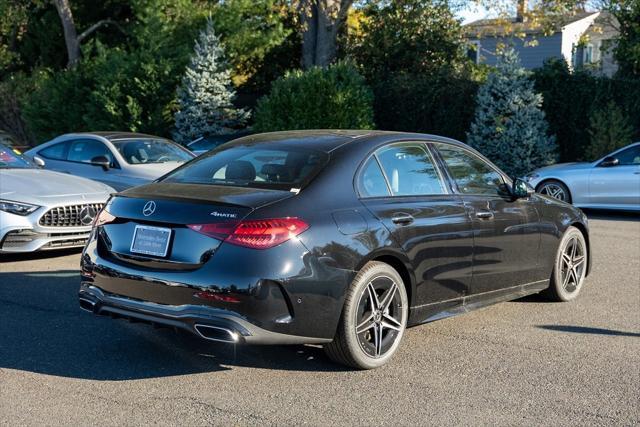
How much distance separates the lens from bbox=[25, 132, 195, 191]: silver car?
12.6 meters

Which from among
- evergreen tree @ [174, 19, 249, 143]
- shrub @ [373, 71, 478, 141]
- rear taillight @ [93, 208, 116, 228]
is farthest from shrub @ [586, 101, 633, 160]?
rear taillight @ [93, 208, 116, 228]

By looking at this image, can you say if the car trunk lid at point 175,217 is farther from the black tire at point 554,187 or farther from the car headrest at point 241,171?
the black tire at point 554,187

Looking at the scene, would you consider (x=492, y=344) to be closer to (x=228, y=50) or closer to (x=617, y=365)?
(x=617, y=365)

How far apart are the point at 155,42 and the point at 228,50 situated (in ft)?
7.66

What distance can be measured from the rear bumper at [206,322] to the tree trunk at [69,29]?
2634 centimetres

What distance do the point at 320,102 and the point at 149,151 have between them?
8.92 m

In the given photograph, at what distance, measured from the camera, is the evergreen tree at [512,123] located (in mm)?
20031

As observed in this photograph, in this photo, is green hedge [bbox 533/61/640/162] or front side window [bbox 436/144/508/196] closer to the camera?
front side window [bbox 436/144/508/196]

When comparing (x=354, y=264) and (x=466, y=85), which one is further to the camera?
(x=466, y=85)

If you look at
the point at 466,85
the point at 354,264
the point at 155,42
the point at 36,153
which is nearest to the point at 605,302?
the point at 354,264

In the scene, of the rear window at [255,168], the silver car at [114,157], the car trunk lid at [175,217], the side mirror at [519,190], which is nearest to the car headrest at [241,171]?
the rear window at [255,168]

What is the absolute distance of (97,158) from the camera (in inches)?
488

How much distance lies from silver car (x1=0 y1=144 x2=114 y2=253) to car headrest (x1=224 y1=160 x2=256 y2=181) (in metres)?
4.12

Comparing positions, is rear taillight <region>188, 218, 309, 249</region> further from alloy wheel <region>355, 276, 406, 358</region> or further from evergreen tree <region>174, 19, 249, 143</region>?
evergreen tree <region>174, 19, 249, 143</region>
